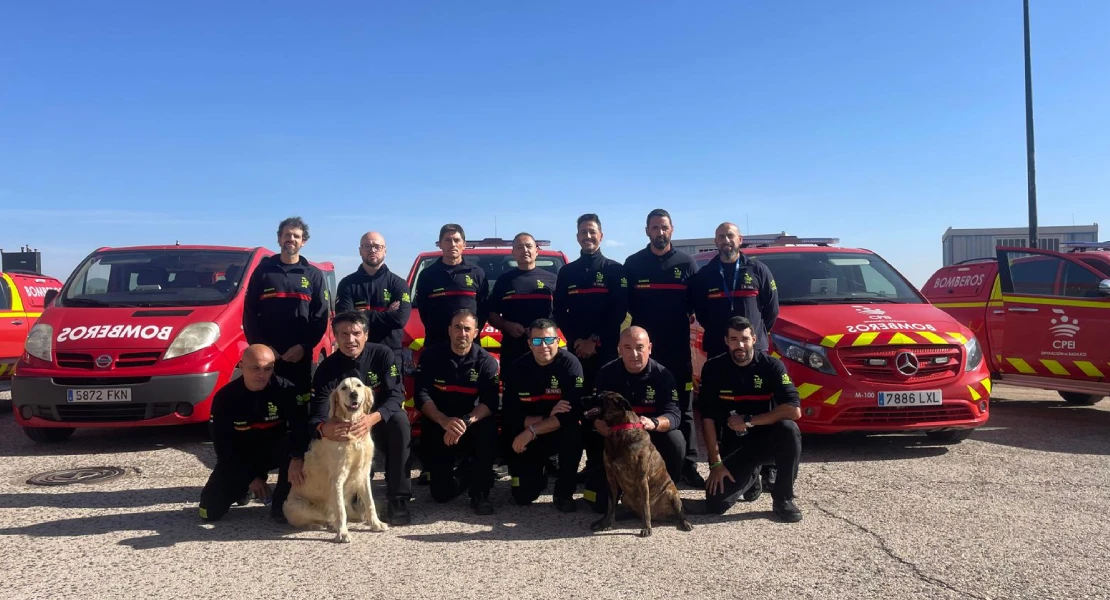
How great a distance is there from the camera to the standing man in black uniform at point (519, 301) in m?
6.07

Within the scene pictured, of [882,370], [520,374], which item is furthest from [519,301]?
[882,370]

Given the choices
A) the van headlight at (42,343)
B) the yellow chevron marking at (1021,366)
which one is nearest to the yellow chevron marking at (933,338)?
the yellow chevron marking at (1021,366)

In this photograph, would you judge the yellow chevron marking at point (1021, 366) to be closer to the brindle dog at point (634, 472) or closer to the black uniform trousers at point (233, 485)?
the brindle dog at point (634, 472)

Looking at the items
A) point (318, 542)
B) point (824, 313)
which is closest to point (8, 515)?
point (318, 542)

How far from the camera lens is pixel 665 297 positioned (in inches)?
235

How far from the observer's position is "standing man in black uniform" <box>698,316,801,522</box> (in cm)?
480

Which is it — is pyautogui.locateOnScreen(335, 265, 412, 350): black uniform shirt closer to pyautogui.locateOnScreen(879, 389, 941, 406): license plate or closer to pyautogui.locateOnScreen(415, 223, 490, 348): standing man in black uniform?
pyautogui.locateOnScreen(415, 223, 490, 348): standing man in black uniform

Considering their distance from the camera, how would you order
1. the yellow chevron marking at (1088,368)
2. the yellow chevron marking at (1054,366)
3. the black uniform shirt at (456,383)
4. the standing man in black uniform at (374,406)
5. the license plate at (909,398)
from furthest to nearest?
the yellow chevron marking at (1054,366)
the yellow chevron marking at (1088,368)
the license plate at (909,398)
the black uniform shirt at (456,383)
the standing man in black uniform at (374,406)

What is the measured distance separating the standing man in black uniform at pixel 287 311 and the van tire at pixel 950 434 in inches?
208

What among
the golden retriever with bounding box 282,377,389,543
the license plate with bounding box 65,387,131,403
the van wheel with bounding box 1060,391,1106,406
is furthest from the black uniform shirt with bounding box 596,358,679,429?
the van wheel with bounding box 1060,391,1106,406

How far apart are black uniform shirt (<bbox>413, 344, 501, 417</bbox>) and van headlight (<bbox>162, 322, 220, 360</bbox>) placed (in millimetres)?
2436

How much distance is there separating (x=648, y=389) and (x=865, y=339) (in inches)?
89.7

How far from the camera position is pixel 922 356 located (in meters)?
6.23

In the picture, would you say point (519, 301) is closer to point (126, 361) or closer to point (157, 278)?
point (126, 361)
